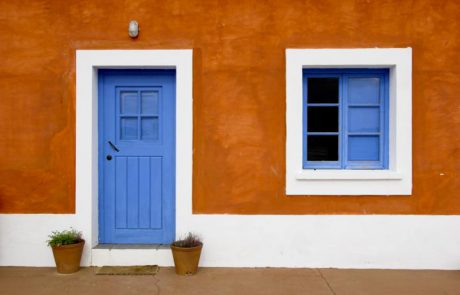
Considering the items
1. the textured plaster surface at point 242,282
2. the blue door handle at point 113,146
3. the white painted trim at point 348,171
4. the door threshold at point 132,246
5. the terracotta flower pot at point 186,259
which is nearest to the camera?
the textured plaster surface at point 242,282

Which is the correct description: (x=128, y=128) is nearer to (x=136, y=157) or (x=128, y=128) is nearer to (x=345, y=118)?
(x=136, y=157)

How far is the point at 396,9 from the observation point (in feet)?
17.0

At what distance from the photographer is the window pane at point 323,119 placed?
5.39 m

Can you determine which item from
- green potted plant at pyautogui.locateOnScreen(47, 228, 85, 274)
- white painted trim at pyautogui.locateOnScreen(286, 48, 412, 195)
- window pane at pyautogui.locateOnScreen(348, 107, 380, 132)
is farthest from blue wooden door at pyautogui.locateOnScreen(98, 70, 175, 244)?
window pane at pyautogui.locateOnScreen(348, 107, 380, 132)

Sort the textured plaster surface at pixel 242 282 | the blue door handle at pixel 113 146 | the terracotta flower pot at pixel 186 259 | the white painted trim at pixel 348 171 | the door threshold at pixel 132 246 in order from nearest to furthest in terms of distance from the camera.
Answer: the textured plaster surface at pixel 242 282 → the terracotta flower pot at pixel 186 259 → the white painted trim at pixel 348 171 → the door threshold at pixel 132 246 → the blue door handle at pixel 113 146

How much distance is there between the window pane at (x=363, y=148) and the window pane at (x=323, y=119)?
0.26 metres

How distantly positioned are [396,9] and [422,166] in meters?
1.84

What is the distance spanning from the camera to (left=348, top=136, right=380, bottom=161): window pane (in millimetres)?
5391

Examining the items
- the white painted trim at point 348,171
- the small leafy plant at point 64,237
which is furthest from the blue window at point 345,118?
the small leafy plant at point 64,237

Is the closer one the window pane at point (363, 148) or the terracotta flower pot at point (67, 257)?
the terracotta flower pot at point (67, 257)

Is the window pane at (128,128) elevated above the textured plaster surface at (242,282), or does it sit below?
above

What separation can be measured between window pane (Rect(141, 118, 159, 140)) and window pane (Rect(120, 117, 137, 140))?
4.4 inches

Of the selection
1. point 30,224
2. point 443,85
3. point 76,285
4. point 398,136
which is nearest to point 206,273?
point 76,285

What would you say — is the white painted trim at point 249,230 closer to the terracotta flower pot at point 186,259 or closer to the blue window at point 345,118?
the terracotta flower pot at point 186,259
